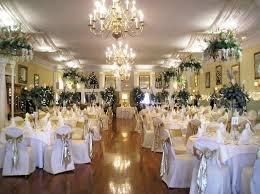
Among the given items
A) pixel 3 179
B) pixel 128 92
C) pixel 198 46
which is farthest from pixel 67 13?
pixel 128 92

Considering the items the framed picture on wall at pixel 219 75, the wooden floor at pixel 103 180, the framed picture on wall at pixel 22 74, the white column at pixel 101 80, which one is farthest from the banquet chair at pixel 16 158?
the white column at pixel 101 80

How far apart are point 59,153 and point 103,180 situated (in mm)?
1121

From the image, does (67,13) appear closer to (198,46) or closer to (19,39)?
(19,39)

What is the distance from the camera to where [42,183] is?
18.8 ft

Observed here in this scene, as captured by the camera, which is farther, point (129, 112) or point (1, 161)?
point (129, 112)

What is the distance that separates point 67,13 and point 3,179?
499cm

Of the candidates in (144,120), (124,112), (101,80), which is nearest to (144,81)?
(101,80)

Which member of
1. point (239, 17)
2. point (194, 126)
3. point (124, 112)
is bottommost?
point (124, 112)

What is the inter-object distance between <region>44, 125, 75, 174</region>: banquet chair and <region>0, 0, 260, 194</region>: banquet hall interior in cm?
2

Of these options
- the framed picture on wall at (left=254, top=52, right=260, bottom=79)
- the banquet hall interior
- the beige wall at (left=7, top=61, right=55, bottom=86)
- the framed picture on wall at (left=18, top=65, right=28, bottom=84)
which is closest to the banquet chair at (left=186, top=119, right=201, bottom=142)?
the banquet hall interior

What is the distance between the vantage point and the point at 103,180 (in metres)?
5.99

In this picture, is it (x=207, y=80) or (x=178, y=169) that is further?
(x=207, y=80)

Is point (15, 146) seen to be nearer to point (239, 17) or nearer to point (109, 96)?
point (239, 17)

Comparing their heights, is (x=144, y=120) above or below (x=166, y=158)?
above
